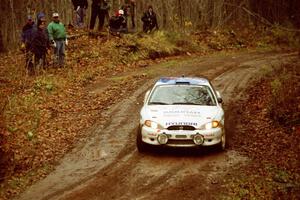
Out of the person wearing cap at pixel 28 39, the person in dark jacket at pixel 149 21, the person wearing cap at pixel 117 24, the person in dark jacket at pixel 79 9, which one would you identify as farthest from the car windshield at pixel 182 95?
the person in dark jacket at pixel 149 21

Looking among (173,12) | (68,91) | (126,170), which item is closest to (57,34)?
(68,91)

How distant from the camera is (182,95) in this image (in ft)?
42.5

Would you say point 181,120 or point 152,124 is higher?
point 181,120

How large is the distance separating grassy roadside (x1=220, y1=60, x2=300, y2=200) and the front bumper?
3.20 ft

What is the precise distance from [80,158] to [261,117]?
20.9 feet

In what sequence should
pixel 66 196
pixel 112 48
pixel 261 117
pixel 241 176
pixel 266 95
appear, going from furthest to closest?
pixel 112 48 < pixel 266 95 < pixel 261 117 < pixel 241 176 < pixel 66 196

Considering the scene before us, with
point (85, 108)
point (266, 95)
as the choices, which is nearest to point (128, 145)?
point (85, 108)

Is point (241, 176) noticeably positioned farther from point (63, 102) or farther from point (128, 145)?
point (63, 102)

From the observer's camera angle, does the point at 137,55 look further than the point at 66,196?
Yes

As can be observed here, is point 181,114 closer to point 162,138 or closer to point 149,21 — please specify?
point 162,138

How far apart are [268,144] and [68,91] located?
8.66m

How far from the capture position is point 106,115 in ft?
53.3

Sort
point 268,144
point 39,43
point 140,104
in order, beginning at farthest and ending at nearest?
1. point 39,43
2. point 140,104
3. point 268,144

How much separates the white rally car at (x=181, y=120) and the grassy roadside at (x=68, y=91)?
2.45 metres
